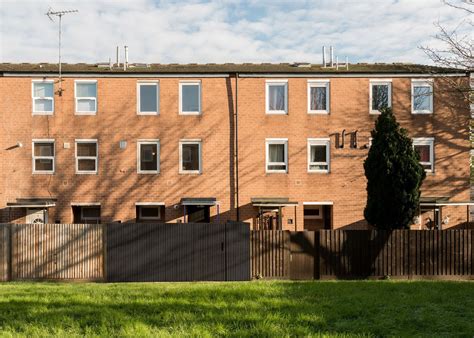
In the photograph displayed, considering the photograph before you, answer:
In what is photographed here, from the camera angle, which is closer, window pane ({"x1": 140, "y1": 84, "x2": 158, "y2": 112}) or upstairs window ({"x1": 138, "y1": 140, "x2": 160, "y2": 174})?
upstairs window ({"x1": 138, "y1": 140, "x2": 160, "y2": 174})

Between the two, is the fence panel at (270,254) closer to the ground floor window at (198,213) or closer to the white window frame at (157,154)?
the ground floor window at (198,213)

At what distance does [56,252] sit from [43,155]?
32.9 feet

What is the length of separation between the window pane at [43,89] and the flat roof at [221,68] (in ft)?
2.27

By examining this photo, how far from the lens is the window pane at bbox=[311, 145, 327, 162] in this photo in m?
22.2

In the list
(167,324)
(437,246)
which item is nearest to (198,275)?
(167,324)

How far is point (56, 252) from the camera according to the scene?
13766 mm

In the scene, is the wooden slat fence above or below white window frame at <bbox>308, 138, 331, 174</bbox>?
below

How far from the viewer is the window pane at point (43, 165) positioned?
22.1 metres

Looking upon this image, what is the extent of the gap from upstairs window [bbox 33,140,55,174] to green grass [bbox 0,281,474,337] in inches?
480

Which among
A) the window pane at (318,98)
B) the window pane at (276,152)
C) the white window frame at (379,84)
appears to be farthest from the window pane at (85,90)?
the white window frame at (379,84)

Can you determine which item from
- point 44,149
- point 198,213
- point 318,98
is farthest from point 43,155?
point 318,98

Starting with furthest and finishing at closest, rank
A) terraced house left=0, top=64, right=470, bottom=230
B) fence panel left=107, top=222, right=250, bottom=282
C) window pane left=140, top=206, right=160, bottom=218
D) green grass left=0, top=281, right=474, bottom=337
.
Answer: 1. window pane left=140, top=206, right=160, bottom=218
2. terraced house left=0, top=64, right=470, bottom=230
3. fence panel left=107, top=222, right=250, bottom=282
4. green grass left=0, top=281, right=474, bottom=337

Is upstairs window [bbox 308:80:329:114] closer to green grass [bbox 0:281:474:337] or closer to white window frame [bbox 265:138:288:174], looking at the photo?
white window frame [bbox 265:138:288:174]

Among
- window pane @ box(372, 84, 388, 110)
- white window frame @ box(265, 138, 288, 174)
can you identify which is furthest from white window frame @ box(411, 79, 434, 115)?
white window frame @ box(265, 138, 288, 174)
